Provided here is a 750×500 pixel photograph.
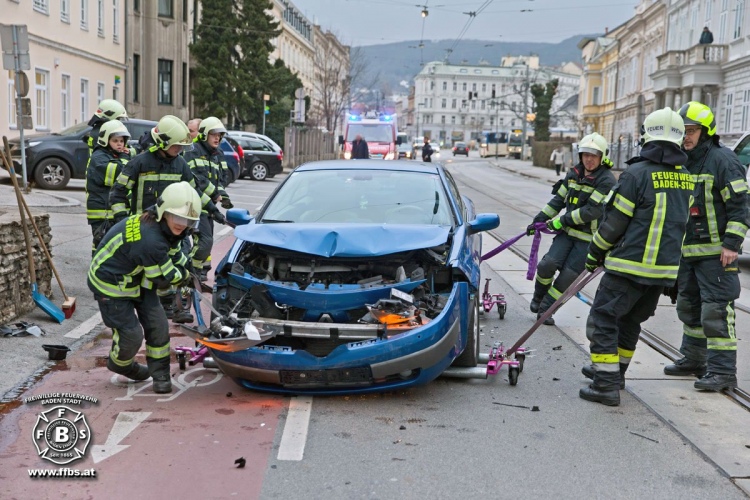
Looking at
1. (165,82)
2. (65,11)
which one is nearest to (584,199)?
(65,11)

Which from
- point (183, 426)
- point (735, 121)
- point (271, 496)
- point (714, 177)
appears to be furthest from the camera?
point (735, 121)

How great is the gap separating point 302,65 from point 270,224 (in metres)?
77.8

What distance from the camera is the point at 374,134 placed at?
38.2 meters

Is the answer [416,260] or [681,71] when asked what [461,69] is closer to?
[681,71]

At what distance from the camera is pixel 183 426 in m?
5.18

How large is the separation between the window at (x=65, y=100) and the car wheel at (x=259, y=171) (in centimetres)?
623

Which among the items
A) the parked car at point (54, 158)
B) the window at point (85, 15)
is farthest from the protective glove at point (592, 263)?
the window at point (85, 15)

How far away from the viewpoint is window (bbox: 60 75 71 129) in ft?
95.5

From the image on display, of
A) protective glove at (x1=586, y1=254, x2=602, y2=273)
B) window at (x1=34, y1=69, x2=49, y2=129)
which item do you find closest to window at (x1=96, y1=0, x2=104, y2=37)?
window at (x1=34, y1=69, x2=49, y2=129)

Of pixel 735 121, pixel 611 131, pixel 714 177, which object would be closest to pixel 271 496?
pixel 714 177

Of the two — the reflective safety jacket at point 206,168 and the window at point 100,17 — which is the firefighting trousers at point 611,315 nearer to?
the reflective safety jacket at point 206,168

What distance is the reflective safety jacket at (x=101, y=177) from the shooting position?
8.26 meters

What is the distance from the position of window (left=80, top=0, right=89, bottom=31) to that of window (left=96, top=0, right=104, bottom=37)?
119 cm

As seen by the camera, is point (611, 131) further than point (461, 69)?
No
